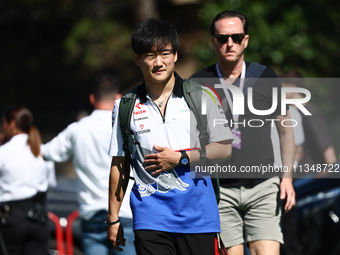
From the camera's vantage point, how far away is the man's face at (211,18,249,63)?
142 inches

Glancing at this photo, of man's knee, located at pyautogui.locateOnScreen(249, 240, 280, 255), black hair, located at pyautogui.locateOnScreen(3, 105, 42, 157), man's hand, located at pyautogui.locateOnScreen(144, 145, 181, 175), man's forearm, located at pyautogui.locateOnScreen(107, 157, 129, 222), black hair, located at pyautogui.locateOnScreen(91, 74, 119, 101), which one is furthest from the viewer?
black hair, located at pyautogui.locateOnScreen(3, 105, 42, 157)

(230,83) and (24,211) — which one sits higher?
(230,83)

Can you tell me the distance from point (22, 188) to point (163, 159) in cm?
250

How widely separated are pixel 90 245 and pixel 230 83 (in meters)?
1.81

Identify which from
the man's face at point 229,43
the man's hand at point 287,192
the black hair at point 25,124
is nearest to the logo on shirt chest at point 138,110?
the man's face at point 229,43

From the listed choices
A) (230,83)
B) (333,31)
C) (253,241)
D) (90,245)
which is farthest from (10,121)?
(333,31)

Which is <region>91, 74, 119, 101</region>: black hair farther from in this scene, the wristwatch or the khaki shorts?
the wristwatch

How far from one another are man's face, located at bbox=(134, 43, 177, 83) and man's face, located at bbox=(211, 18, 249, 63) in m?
0.83

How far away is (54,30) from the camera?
16891mm

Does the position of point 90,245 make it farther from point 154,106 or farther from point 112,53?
point 112,53

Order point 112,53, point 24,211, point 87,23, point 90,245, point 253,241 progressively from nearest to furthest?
1. point 253,241
2. point 90,245
3. point 24,211
4. point 87,23
5. point 112,53

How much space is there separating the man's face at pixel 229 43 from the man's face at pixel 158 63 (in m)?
0.83

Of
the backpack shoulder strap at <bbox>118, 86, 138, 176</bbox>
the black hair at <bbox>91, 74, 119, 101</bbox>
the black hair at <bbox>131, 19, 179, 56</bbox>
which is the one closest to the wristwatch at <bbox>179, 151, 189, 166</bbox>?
the backpack shoulder strap at <bbox>118, 86, 138, 176</bbox>

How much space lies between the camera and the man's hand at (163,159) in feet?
9.08
